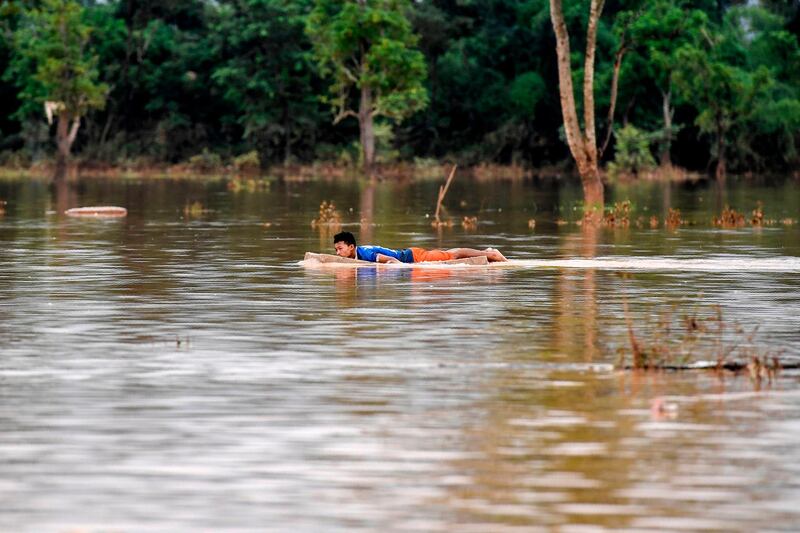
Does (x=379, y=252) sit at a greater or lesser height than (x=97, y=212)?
lesser

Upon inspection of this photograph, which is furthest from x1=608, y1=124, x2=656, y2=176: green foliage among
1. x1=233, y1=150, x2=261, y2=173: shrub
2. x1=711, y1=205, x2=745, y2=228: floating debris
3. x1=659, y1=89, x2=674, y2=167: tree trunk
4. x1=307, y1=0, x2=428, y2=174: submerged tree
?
x1=711, y1=205, x2=745, y2=228: floating debris

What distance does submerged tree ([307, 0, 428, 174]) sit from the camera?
96812mm

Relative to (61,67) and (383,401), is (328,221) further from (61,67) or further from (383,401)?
(61,67)

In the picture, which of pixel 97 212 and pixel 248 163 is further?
pixel 248 163

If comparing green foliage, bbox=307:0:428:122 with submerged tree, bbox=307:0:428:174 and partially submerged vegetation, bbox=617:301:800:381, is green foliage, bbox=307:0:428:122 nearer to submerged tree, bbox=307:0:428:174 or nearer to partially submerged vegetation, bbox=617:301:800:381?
submerged tree, bbox=307:0:428:174

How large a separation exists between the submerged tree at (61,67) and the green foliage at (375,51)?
12.7 m

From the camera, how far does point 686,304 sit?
2170cm

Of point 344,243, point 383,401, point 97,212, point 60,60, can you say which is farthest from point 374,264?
point 60,60

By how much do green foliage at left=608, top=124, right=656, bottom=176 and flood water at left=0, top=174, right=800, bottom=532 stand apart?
69126mm

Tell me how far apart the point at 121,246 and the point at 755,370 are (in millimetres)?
20609

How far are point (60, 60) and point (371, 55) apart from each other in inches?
685

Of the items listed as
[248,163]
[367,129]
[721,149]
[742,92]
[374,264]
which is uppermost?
[742,92]

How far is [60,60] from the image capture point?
334 ft

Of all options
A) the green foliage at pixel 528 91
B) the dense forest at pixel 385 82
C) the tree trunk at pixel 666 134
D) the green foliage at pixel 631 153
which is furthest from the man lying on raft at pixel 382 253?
the green foliage at pixel 528 91
